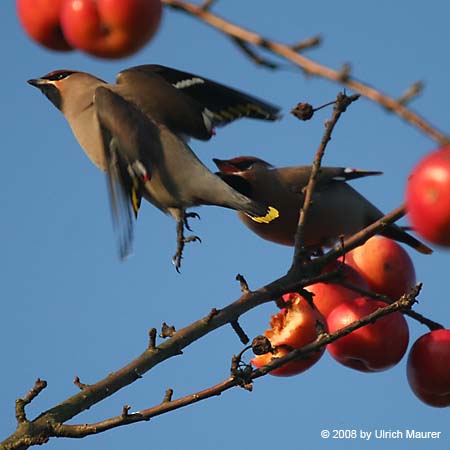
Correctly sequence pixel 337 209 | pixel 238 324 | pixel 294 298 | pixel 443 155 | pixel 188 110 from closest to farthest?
pixel 443 155
pixel 238 324
pixel 294 298
pixel 188 110
pixel 337 209

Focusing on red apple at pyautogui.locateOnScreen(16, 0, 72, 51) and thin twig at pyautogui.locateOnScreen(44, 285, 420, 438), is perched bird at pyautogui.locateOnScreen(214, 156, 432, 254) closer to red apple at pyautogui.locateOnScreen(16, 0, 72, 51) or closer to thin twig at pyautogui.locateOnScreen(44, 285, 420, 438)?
thin twig at pyautogui.locateOnScreen(44, 285, 420, 438)

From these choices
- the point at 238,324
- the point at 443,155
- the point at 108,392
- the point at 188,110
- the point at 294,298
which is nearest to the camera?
the point at 443,155

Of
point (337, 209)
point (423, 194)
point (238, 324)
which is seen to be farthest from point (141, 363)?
point (337, 209)

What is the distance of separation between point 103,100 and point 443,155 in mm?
2555

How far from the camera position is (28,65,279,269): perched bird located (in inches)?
153

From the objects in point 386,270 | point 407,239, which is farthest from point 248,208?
point 407,239

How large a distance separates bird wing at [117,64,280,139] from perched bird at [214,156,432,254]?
778mm

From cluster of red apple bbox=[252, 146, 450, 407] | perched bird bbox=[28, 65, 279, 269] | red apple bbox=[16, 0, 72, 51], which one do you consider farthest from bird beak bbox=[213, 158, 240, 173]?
red apple bbox=[16, 0, 72, 51]

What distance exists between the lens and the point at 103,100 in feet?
12.9

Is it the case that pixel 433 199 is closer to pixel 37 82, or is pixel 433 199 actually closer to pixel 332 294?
pixel 332 294

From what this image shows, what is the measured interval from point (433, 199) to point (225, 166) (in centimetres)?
350

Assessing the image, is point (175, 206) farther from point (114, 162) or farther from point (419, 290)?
point (419, 290)

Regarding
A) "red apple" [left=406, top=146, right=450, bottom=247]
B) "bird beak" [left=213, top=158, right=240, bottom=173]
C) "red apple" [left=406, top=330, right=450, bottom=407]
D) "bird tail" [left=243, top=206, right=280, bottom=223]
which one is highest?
"bird beak" [left=213, top=158, right=240, bottom=173]

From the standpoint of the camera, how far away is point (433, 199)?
1.57 meters
